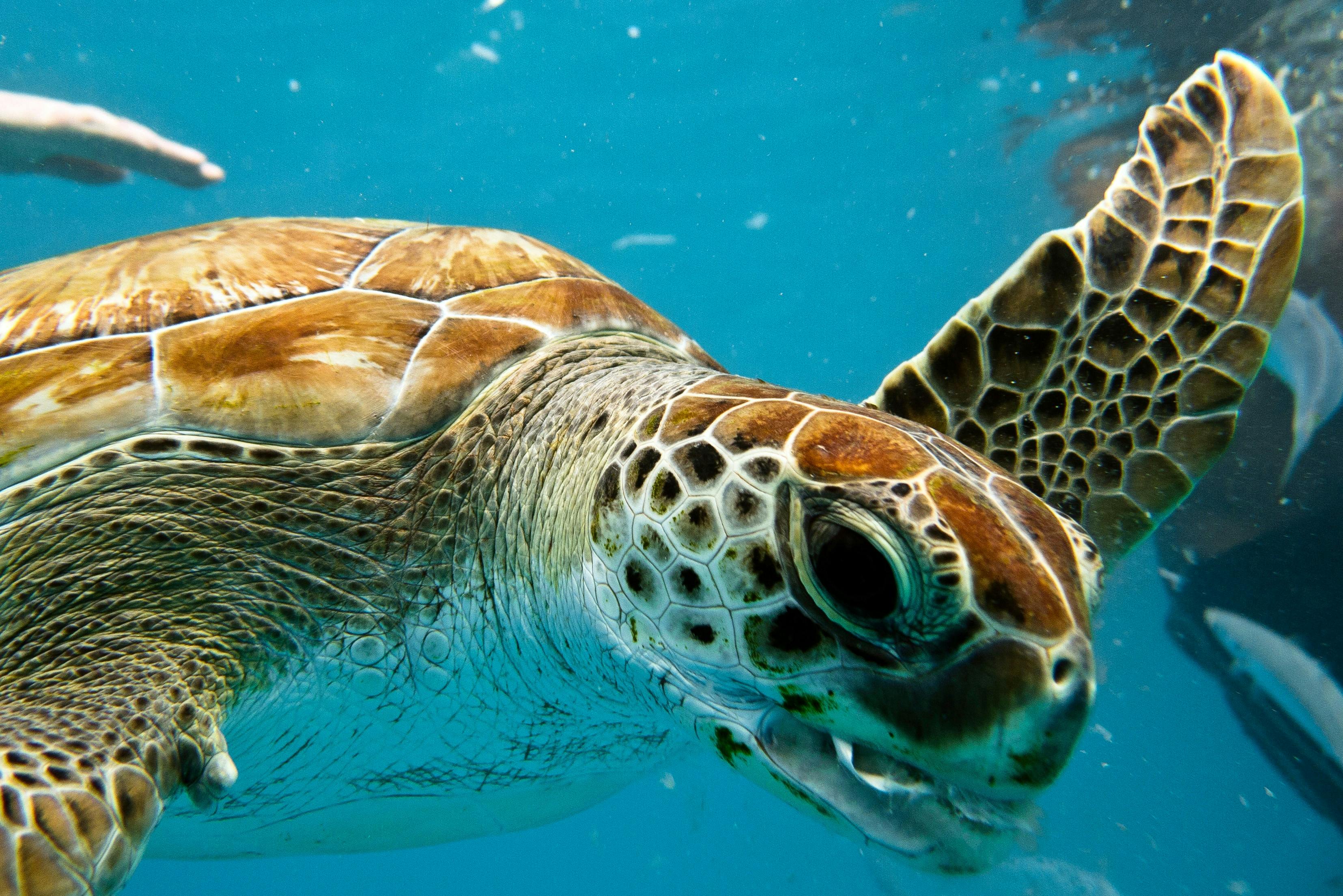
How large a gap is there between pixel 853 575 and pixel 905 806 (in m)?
0.37

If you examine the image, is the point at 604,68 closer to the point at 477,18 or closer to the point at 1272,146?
the point at 477,18

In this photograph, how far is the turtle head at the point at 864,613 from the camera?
3.13ft

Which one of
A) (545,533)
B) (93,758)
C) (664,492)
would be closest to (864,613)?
(664,492)

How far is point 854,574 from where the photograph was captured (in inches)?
39.9

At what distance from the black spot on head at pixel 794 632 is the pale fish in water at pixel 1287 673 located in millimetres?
6454

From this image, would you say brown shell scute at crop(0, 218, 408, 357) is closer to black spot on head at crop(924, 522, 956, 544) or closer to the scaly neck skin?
the scaly neck skin

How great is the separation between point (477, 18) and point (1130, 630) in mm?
23647

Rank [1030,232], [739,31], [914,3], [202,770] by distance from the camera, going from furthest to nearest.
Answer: [1030,232] < [739,31] < [914,3] < [202,770]

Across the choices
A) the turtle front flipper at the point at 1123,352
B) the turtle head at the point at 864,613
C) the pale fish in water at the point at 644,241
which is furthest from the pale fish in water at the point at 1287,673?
the pale fish in water at the point at 644,241

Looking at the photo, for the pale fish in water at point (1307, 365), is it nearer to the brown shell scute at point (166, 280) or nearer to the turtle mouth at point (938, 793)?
the turtle mouth at point (938, 793)

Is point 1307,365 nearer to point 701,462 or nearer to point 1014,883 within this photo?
point 701,462

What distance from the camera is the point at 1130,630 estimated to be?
70.9ft

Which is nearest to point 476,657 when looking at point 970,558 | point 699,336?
point 970,558

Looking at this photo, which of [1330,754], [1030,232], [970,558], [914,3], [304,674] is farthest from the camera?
[1030,232]
